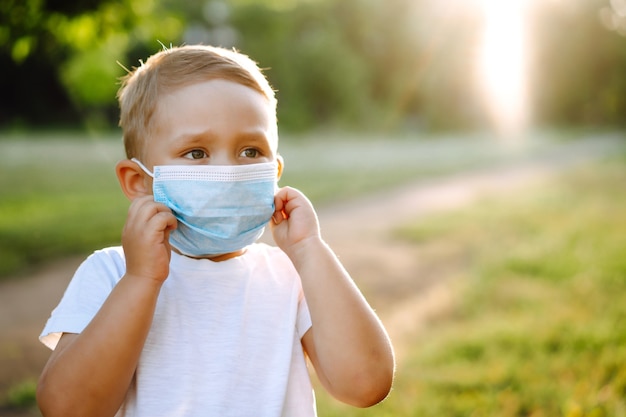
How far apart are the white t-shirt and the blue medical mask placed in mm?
62

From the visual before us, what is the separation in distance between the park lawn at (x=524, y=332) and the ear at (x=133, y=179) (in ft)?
6.63

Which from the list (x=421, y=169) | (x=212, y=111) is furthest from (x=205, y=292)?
(x=421, y=169)

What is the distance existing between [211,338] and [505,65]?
112 ft

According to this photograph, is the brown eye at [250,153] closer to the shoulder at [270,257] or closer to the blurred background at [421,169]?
the shoulder at [270,257]

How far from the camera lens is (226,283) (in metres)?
1.86

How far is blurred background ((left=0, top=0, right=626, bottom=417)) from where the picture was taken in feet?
14.4

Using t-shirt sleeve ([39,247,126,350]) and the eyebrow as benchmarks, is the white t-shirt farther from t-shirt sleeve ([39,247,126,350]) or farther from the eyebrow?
the eyebrow

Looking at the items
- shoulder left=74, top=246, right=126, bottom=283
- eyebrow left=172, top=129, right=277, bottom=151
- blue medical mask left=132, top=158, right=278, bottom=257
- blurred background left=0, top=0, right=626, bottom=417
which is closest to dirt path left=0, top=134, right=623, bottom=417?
blurred background left=0, top=0, right=626, bottom=417

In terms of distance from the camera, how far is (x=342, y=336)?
178 centimetres

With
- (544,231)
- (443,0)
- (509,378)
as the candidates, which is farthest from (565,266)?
(443,0)

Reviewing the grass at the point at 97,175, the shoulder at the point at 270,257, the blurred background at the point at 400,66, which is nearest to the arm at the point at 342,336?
the shoulder at the point at 270,257

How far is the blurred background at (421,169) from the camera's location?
4375mm

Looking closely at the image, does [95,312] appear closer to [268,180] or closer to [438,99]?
[268,180]

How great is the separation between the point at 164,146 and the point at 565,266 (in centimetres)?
554
